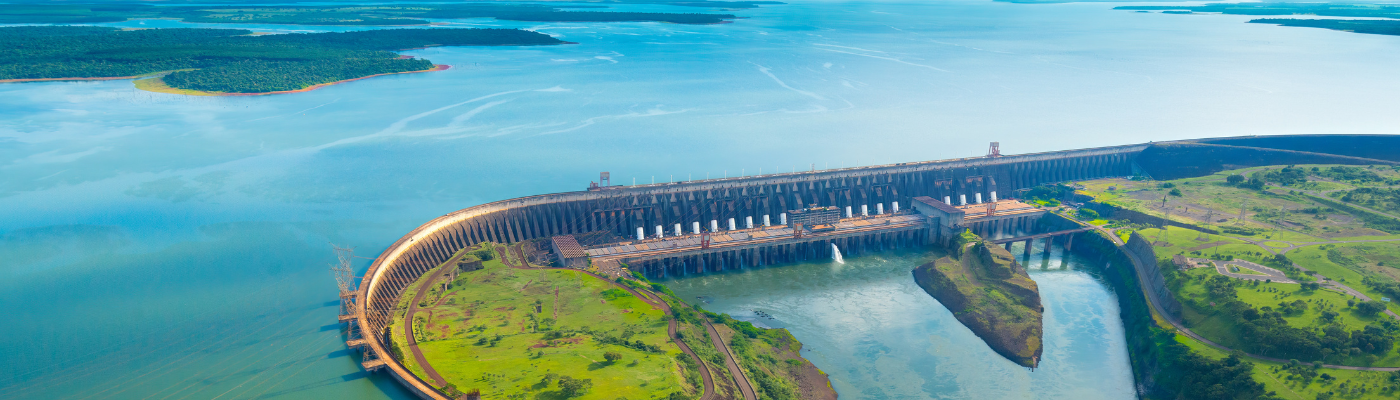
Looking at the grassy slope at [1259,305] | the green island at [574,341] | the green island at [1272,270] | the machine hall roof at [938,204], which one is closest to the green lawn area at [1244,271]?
the green island at [1272,270]

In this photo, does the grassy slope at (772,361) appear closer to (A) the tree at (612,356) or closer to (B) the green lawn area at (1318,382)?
(A) the tree at (612,356)

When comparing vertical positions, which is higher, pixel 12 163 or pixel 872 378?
pixel 12 163

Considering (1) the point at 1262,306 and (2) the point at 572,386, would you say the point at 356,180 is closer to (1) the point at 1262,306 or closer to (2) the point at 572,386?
(2) the point at 572,386

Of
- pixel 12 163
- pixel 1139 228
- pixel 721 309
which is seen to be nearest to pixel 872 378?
pixel 721 309

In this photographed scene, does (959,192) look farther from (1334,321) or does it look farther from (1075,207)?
(1334,321)

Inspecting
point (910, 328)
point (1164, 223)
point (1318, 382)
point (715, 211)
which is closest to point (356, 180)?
point (715, 211)

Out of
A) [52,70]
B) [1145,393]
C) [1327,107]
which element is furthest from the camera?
[52,70]

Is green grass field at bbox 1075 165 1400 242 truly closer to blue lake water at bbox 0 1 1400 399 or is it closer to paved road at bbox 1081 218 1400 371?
paved road at bbox 1081 218 1400 371

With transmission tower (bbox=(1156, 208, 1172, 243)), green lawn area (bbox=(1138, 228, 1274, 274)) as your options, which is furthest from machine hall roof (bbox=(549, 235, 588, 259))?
transmission tower (bbox=(1156, 208, 1172, 243))
